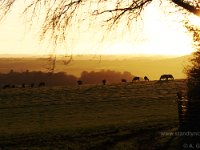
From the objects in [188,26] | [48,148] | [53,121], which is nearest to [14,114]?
[53,121]

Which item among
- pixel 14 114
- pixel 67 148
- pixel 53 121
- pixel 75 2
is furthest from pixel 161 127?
pixel 14 114

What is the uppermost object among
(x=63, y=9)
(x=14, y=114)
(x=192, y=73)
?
(x=63, y=9)

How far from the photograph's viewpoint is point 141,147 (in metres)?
19.6

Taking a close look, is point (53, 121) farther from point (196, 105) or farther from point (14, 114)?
point (196, 105)

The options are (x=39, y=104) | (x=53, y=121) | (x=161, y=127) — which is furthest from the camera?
(x=39, y=104)

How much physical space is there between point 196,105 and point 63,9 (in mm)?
9389

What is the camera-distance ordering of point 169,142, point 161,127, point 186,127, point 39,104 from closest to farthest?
point 169,142
point 186,127
point 161,127
point 39,104

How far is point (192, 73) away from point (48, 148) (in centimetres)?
974

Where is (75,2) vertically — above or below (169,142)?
above

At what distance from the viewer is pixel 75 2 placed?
19375mm

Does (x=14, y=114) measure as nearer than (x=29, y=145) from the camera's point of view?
No

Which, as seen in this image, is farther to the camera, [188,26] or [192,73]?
[188,26]

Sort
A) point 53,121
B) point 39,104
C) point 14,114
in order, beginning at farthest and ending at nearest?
point 39,104
point 14,114
point 53,121

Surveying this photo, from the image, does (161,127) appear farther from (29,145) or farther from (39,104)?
(39,104)
